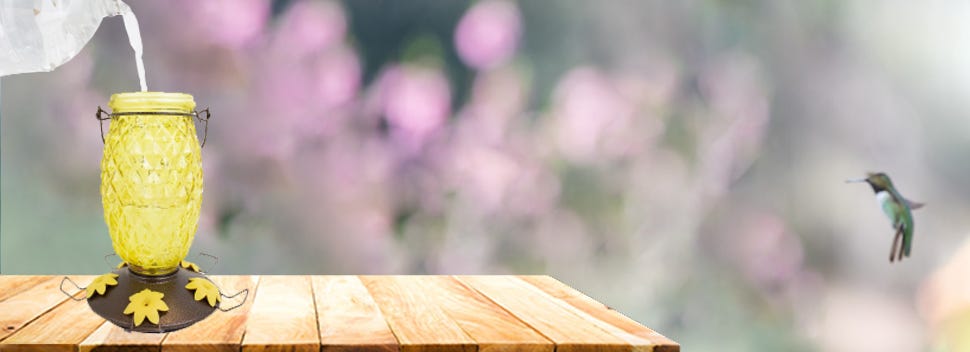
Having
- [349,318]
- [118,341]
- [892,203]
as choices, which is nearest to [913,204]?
[892,203]

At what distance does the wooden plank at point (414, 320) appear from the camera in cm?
122

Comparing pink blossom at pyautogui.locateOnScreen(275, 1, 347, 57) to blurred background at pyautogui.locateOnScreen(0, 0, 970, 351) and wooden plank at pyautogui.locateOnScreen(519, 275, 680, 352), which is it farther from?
wooden plank at pyautogui.locateOnScreen(519, 275, 680, 352)

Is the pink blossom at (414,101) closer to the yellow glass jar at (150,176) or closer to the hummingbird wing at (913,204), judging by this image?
the yellow glass jar at (150,176)

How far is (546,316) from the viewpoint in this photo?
146 centimetres

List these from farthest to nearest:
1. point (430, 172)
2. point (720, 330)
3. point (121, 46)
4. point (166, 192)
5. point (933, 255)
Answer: point (933, 255) < point (720, 330) < point (430, 172) < point (121, 46) < point (166, 192)

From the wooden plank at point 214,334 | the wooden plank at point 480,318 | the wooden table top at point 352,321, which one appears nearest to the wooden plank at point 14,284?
the wooden table top at point 352,321

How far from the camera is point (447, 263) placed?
2.41 meters

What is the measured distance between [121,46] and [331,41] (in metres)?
0.51

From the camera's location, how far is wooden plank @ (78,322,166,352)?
A: 1.16 metres

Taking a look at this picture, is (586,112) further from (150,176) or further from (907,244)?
(150,176)

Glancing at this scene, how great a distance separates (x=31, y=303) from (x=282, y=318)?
43 cm

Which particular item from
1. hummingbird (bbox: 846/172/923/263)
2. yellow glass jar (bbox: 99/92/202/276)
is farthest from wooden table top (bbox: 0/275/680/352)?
hummingbird (bbox: 846/172/923/263)

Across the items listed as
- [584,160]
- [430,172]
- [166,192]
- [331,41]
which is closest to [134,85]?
[331,41]

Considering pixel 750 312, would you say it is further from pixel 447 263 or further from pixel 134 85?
pixel 134 85
